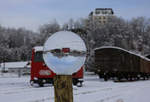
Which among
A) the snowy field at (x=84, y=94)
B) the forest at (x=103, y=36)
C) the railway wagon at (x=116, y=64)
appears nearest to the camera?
the snowy field at (x=84, y=94)

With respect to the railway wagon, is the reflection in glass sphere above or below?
above

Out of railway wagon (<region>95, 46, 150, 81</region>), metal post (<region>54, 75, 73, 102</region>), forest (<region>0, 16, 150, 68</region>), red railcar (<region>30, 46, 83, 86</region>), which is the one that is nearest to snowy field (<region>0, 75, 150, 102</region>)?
red railcar (<region>30, 46, 83, 86</region>)

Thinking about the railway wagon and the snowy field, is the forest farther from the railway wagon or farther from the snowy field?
the snowy field

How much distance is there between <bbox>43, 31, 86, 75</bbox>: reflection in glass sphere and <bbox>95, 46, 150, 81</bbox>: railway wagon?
915 inches

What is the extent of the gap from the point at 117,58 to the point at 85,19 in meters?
62.3

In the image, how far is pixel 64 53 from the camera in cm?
207

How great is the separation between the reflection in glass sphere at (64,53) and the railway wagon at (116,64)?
915 inches

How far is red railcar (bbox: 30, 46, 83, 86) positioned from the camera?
14.8 meters

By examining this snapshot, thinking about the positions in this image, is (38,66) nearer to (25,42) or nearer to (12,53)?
(12,53)

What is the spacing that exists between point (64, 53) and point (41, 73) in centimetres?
1314

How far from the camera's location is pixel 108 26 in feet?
237

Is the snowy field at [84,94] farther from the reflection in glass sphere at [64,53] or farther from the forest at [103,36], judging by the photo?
the forest at [103,36]

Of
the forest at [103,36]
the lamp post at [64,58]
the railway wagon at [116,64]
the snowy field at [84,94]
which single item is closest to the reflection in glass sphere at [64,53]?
the lamp post at [64,58]

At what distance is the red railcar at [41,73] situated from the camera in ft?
48.6
